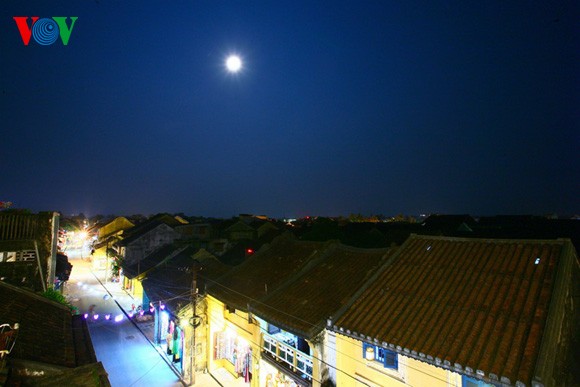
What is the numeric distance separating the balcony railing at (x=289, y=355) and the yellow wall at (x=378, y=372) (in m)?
2.09

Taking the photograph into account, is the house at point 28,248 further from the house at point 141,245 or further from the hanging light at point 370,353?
the house at point 141,245

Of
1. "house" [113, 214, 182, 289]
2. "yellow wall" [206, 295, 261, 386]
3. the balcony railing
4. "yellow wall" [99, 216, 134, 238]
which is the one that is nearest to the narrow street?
"yellow wall" [206, 295, 261, 386]

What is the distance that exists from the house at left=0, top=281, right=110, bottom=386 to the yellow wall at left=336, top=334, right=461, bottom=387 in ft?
26.0

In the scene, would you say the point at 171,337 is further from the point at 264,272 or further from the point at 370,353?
the point at 370,353

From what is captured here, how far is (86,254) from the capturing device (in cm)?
7538

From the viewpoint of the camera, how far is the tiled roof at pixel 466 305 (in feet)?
26.1

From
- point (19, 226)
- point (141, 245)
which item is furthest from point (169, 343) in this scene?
point (141, 245)

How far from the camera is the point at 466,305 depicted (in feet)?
31.8

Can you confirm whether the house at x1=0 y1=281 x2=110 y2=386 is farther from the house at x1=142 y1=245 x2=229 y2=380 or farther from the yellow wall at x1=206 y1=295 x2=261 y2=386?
the yellow wall at x1=206 y1=295 x2=261 y2=386

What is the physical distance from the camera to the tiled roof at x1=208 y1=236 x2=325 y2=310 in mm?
17516

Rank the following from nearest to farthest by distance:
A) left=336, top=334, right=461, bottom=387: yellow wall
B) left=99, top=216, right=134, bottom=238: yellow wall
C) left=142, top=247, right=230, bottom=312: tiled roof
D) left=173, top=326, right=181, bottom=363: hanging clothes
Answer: left=336, top=334, right=461, bottom=387: yellow wall
left=142, top=247, right=230, bottom=312: tiled roof
left=173, top=326, right=181, bottom=363: hanging clothes
left=99, top=216, right=134, bottom=238: yellow wall

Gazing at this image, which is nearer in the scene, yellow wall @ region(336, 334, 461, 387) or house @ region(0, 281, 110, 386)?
house @ region(0, 281, 110, 386)

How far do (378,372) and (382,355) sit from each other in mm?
558

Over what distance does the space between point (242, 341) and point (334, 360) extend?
8204 millimetres
